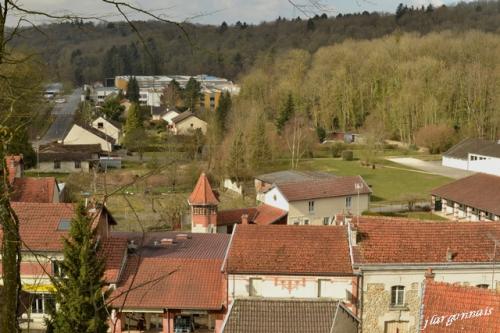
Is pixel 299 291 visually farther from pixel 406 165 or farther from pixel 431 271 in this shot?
pixel 406 165

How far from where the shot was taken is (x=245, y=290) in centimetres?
1709

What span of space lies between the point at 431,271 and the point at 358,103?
48456 mm

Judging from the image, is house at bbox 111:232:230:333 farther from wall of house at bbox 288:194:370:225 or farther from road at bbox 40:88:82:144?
road at bbox 40:88:82:144

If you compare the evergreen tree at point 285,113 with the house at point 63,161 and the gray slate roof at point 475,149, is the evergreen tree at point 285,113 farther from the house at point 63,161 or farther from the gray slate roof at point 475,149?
the house at point 63,161

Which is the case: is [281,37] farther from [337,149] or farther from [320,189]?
[320,189]

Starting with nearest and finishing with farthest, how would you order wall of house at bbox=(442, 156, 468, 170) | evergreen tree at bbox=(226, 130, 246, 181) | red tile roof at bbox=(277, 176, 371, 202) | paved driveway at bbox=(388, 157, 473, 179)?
red tile roof at bbox=(277, 176, 371, 202) < evergreen tree at bbox=(226, 130, 246, 181) < paved driveway at bbox=(388, 157, 473, 179) < wall of house at bbox=(442, 156, 468, 170)

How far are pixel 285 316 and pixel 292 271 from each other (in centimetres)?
248

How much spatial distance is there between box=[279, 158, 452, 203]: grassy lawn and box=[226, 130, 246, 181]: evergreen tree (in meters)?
6.87

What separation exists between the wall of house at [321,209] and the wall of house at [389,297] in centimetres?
1343

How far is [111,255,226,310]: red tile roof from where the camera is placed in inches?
680

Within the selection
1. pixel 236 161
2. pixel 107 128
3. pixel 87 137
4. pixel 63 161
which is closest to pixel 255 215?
pixel 236 161

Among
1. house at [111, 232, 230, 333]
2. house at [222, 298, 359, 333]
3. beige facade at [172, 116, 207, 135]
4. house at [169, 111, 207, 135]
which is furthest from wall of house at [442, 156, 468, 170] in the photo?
house at [222, 298, 359, 333]

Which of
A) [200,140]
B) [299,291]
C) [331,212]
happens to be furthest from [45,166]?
[299,291]

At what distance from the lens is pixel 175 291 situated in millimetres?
17750
